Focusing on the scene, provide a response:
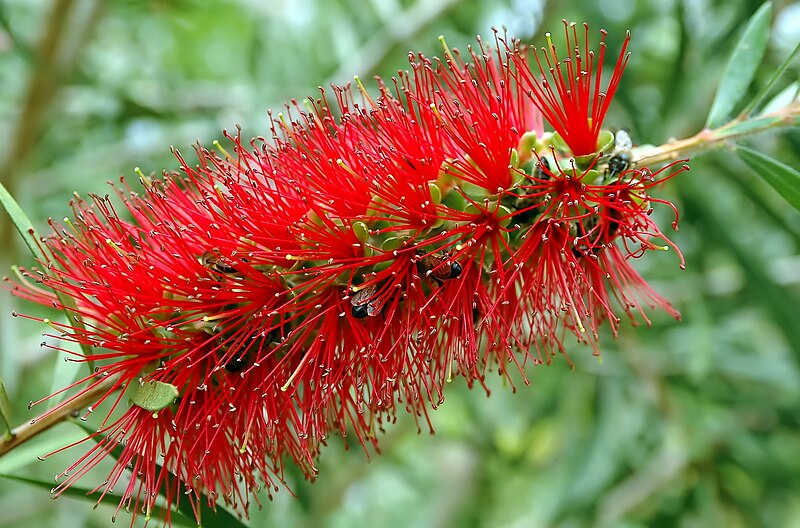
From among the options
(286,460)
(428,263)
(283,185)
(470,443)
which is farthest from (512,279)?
(470,443)

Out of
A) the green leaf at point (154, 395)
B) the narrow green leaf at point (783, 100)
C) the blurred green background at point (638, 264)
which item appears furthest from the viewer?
the blurred green background at point (638, 264)

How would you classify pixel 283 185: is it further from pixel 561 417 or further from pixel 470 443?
pixel 470 443

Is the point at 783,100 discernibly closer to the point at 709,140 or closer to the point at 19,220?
the point at 709,140

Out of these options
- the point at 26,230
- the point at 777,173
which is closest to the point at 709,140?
the point at 777,173

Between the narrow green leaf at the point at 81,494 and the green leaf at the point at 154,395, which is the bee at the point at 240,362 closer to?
the green leaf at the point at 154,395

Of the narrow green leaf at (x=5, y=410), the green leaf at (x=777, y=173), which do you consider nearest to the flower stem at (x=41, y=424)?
the narrow green leaf at (x=5, y=410)
